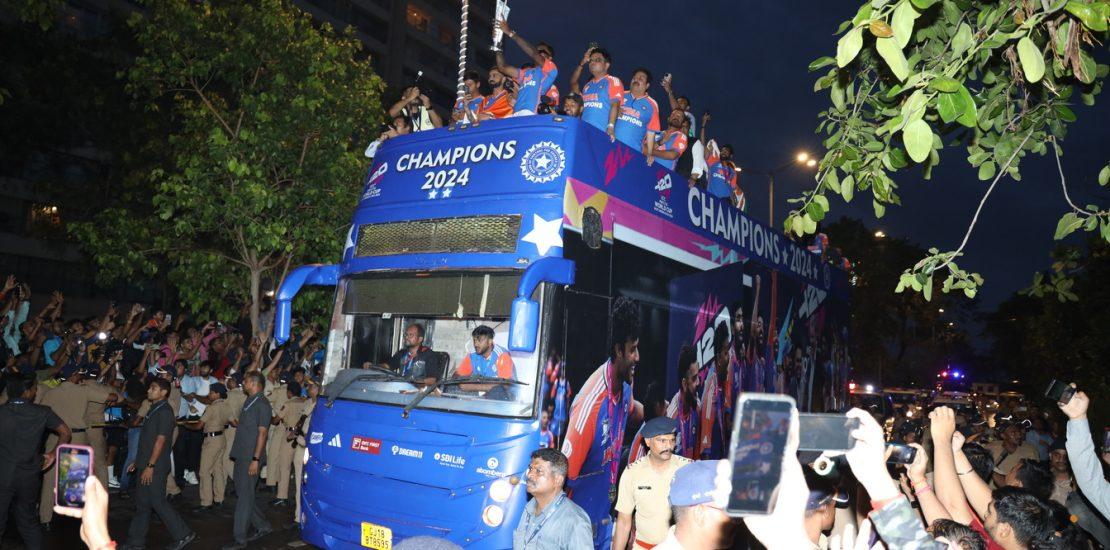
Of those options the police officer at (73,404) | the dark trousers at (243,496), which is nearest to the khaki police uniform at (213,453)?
the police officer at (73,404)

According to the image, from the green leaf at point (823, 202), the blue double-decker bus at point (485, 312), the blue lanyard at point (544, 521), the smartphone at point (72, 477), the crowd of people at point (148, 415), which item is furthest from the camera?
the crowd of people at point (148, 415)

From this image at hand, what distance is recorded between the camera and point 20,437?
22.3ft

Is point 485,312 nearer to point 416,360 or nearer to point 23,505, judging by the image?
point 416,360

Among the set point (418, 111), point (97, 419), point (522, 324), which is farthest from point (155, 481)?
point (522, 324)

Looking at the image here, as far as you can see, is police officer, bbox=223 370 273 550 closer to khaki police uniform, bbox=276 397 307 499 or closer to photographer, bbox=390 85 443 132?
khaki police uniform, bbox=276 397 307 499

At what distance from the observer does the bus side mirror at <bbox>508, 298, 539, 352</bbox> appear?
198 inches

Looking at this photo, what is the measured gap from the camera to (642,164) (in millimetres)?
6852

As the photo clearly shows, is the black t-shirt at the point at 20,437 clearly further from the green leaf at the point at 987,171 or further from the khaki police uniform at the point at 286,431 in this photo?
the green leaf at the point at 987,171

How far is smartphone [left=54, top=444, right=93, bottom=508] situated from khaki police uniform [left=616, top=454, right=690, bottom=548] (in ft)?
11.7

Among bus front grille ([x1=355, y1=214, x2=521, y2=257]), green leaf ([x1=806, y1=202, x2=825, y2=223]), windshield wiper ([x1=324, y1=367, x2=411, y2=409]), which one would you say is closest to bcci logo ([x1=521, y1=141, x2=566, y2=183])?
bus front grille ([x1=355, y1=214, x2=521, y2=257])

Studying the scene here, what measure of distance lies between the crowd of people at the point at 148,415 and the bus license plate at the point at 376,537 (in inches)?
121

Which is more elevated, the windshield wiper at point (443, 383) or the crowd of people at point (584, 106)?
the crowd of people at point (584, 106)

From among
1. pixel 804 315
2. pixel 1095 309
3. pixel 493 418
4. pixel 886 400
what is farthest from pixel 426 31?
pixel 493 418

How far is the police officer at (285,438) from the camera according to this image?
10688mm
